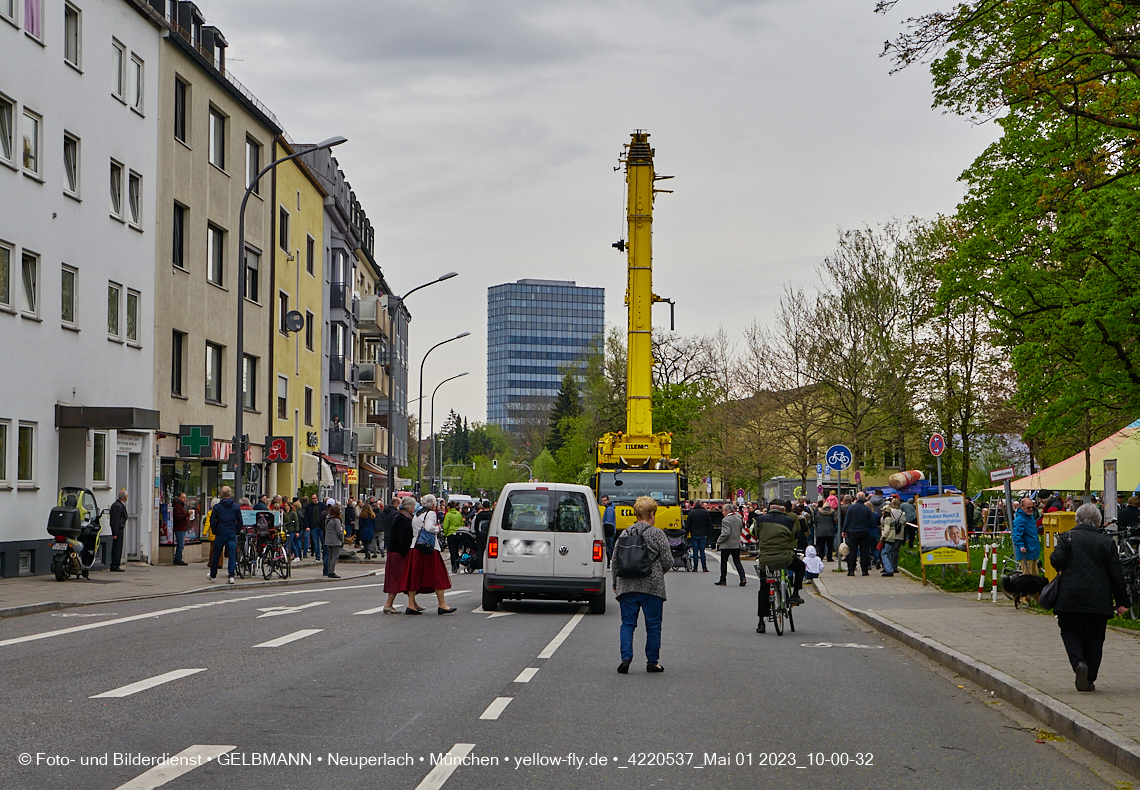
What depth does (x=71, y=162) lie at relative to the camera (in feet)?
94.2

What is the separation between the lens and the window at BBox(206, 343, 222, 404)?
36.8m

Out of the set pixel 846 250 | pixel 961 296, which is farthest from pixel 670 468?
pixel 846 250

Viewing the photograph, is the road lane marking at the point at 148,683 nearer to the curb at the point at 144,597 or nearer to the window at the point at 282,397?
the curb at the point at 144,597

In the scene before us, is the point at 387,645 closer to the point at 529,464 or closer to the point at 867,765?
the point at 867,765

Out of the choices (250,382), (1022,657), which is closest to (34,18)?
(250,382)

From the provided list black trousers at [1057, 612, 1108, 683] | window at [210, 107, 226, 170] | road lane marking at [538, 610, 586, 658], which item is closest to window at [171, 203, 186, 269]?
window at [210, 107, 226, 170]

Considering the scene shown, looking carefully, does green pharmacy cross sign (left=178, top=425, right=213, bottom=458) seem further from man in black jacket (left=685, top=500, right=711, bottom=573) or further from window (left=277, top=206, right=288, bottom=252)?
window (left=277, top=206, right=288, bottom=252)

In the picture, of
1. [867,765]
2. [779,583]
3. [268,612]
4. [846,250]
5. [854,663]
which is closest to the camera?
[867,765]

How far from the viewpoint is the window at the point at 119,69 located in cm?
3062

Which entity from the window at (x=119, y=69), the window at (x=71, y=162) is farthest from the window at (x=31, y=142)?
the window at (x=119, y=69)

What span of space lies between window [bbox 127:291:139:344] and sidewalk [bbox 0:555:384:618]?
5.37 metres

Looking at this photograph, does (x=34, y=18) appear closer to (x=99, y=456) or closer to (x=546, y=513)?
(x=99, y=456)

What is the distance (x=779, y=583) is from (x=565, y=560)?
11.1 ft

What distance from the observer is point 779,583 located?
16.4m
